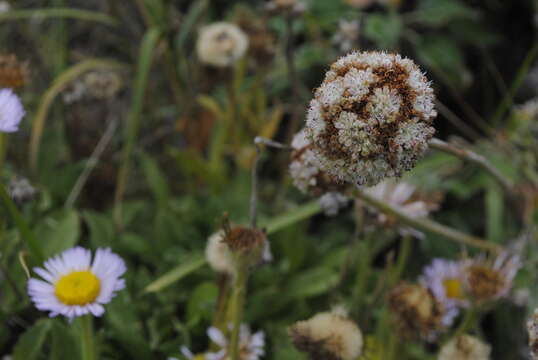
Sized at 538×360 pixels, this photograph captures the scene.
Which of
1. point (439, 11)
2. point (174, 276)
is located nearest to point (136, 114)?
point (174, 276)

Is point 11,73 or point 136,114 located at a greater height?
point 136,114

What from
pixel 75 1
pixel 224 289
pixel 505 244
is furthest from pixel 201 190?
pixel 75 1

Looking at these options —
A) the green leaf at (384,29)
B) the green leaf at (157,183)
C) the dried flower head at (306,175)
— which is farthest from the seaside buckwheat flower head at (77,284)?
the green leaf at (384,29)

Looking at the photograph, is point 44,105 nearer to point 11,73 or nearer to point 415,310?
point 11,73

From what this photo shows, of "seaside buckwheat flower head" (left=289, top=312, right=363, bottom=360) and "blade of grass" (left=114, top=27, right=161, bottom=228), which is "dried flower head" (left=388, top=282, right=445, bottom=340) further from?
"blade of grass" (left=114, top=27, right=161, bottom=228)

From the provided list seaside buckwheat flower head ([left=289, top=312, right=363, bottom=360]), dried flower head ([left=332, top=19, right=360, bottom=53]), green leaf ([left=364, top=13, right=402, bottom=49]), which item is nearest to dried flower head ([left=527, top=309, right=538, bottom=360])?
seaside buckwheat flower head ([left=289, top=312, right=363, bottom=360])

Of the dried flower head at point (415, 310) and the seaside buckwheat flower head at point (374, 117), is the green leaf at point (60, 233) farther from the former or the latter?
the seaside buckwheat flower head at point (374, 117)
